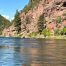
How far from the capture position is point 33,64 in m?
38.8

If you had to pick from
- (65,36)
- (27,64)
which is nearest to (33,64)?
(27,64)

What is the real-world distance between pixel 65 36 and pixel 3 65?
161124mm

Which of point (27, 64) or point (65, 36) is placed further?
point (65, 36)

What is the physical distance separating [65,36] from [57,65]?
16044 centimetres

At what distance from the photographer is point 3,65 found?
3794 cm

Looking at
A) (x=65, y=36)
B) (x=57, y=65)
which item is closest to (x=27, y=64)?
(x=57, y=65)

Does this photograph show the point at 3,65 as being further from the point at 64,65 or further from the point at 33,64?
the point at 64,65

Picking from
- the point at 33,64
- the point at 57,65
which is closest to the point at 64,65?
the point at 57,65

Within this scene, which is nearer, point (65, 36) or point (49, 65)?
point (49, 65)

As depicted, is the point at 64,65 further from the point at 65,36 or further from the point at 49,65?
the point at 65,36

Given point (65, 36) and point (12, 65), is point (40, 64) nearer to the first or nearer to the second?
point (12, 65)

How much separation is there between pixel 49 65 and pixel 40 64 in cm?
157

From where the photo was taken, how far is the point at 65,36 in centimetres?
19725

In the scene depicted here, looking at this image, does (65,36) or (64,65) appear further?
(65,36)
